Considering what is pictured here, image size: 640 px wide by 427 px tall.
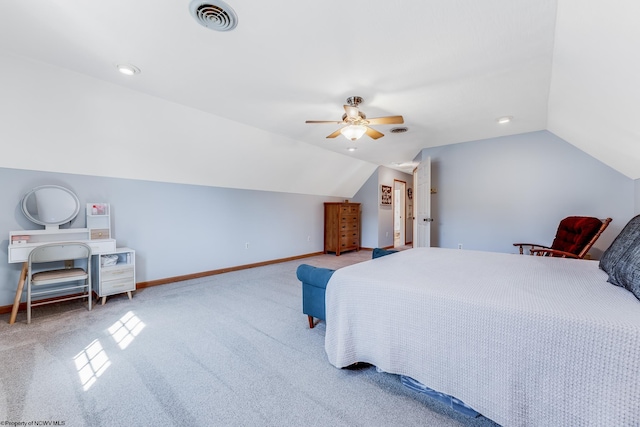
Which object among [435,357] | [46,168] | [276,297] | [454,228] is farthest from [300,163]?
→ [435,357]

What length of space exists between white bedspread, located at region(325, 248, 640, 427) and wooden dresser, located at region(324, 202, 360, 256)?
4.38m

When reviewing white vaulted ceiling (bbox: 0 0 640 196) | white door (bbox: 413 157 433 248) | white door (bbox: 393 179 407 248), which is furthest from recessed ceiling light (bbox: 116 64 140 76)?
white door (bbox: 393 179 407 248)

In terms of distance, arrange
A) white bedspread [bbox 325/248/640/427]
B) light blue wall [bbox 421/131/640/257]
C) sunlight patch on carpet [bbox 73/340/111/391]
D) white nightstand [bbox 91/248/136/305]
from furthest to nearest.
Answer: light blue wall [bbox 421/131/640/257], white nightstand [bbox 91/248/136/305], sunlight patch on carpet [bbox 73/340/111/391], white bedspread [bbox 325/248/640/427]

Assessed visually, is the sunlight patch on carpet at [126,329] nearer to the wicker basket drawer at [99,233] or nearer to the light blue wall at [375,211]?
the wicker basket drawer at [99,233]

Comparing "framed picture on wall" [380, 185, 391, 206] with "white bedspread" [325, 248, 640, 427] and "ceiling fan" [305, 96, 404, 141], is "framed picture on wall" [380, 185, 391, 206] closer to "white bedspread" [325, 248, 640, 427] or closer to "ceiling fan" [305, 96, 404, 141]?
"ceiling fan" [305, 96, 404, 141]

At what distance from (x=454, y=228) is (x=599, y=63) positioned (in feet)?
10.5

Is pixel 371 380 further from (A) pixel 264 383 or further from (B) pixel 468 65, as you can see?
(B) pixel 468 65

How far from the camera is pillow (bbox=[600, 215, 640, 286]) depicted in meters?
1.59

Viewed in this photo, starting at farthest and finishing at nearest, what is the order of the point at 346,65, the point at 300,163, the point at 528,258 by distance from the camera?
the point at 300,163, the point at 528,258, the point at 346,65

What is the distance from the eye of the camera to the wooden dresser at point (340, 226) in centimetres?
636

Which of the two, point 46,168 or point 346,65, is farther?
point 46,168

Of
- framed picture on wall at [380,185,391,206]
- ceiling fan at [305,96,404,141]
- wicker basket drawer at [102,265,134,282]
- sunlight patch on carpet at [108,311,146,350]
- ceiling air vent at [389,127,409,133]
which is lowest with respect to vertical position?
sunlight patch on carpet at [108,311,146,350]

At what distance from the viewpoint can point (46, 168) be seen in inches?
117

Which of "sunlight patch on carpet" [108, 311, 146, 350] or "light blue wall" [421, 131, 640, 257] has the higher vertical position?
"light blue wall" [421, 131, 640, 257]
